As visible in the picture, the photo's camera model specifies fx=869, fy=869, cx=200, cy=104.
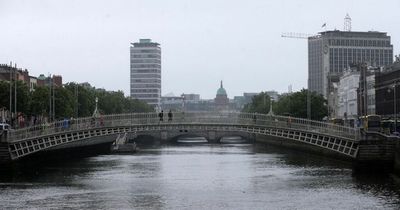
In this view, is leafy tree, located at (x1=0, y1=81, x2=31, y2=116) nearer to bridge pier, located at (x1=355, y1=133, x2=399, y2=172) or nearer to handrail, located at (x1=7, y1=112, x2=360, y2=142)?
handrail, located at (x1=7, y1=112, x2=360, y2=142)

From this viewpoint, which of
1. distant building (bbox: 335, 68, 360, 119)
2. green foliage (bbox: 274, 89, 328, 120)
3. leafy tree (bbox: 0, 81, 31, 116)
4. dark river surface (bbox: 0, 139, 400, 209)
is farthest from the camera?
distant building (bbox: 335, 68, 360, 119)

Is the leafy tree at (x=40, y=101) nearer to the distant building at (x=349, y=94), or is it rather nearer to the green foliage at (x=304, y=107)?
the green foliage at (x=304, y=107)

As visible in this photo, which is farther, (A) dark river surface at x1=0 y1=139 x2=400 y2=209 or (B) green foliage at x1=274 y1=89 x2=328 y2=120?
(B) green foliage at x1=274 y1=89 x2=328 y2=120

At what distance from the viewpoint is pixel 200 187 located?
57.8m

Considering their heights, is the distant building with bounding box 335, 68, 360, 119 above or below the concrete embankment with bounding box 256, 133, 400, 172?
above

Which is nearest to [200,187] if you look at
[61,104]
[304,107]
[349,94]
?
[61,104]

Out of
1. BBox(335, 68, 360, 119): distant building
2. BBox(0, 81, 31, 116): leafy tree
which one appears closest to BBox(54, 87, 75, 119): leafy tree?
BBox(0, 81, 31, 116): leafy tree

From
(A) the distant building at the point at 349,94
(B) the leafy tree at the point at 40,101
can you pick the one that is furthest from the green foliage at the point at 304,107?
(B) the leafy tree at the point at 40,101

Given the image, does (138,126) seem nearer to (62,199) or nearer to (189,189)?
(189,189)

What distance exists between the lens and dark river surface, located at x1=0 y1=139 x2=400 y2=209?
159 feet

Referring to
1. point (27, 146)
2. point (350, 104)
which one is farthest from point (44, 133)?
point (350, 104)

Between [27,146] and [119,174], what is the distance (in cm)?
845

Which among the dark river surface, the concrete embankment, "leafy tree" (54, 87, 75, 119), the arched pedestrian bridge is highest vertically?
"leafy tree" (54, 87, 75, 119)

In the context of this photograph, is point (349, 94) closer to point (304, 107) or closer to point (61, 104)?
point (304, 107)
